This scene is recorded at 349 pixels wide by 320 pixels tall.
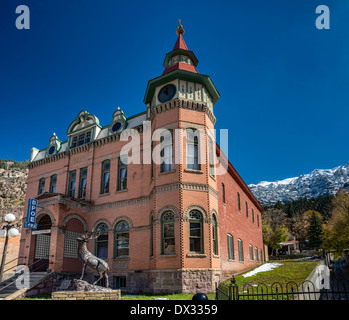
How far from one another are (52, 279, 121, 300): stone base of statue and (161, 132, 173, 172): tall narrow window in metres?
7.81

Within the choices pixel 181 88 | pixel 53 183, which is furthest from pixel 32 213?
pixel 181 88

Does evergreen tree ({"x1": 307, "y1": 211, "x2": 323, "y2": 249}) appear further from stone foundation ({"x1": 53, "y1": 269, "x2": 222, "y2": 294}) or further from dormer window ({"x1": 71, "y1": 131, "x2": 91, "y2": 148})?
dormer window ({"x1": 71, "y1": 131, "x2": 91, "y2": 148})

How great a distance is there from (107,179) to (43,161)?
788 centimetres

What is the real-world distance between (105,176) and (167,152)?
21.6 ft

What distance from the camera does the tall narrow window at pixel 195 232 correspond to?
15768mm

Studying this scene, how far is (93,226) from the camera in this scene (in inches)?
827

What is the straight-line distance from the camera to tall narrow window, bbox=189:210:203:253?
51.7ft

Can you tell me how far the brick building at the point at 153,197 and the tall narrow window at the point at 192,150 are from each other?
62mm

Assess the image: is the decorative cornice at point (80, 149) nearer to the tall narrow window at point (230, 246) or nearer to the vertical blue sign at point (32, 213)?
the vertical blue sign at point (32, 213)

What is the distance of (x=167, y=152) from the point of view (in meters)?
17.8

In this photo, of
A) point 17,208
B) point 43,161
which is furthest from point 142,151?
point 17,208

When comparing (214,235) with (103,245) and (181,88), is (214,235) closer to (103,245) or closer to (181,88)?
(103,245)

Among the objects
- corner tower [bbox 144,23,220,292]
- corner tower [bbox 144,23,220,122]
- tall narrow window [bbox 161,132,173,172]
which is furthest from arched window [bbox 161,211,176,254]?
corner tower [bbox 144,23,220,122]
